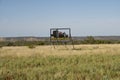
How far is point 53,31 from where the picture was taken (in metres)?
45.0

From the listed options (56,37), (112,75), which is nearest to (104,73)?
(112,75)

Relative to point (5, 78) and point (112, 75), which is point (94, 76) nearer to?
point (112, 75)

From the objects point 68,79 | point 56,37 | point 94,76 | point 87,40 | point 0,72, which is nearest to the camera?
point 68,79

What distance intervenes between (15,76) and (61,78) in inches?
70.9

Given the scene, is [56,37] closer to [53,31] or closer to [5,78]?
[53,31]

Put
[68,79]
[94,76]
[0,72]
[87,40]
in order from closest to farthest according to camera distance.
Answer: [68,79] < [94,76] < [0,72] < [87,40]

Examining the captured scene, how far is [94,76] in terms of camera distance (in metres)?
13.2

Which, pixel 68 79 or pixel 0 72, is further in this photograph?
pixel 0 72

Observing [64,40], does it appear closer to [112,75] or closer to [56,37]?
[56,37]

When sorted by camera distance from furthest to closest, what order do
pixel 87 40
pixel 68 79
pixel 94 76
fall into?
pixel 87 40
pixel 94 76
pixel 68 79

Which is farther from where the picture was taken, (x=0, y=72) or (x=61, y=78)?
(x=0, y=72)

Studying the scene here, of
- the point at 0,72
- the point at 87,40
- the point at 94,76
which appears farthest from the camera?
the point at 87,40

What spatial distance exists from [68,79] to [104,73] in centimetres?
218

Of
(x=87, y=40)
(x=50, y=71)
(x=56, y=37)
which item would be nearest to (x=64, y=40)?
A: (x=56, y=37)
